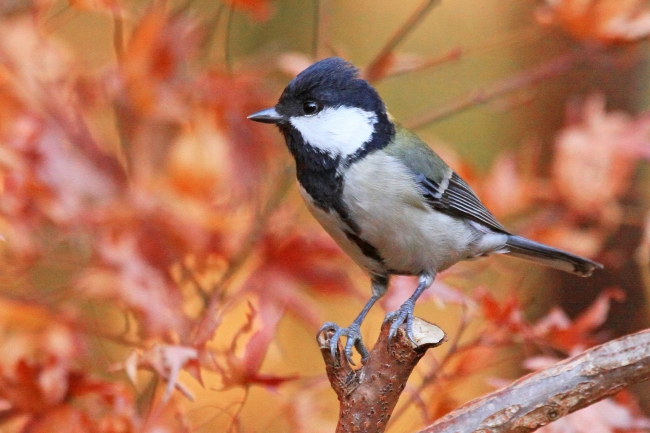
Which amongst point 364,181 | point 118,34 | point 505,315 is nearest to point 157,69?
point 118,34

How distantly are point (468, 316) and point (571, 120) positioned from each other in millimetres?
660

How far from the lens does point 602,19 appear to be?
135 cm

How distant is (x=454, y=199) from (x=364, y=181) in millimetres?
274

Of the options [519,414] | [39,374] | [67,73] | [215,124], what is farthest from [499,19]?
[39,374]

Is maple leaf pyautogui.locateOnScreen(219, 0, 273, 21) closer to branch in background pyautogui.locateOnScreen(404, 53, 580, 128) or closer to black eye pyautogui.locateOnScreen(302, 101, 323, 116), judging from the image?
black eye pyautogui.locateOnScreen(302, 101, 323, 116)

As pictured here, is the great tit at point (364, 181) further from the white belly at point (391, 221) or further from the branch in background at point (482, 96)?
the branch in background at point (482, 96)

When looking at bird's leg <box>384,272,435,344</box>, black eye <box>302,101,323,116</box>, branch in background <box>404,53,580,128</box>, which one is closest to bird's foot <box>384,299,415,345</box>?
bird's leg <box>384,272,435,344</box>

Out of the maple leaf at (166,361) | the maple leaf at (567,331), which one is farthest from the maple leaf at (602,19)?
the maple leaf at (166,361)

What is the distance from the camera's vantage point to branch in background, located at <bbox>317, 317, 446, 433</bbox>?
0.90 meters

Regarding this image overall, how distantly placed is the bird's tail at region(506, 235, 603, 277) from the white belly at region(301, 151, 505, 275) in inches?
9.0

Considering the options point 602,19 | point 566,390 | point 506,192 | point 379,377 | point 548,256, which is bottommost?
point 379,377

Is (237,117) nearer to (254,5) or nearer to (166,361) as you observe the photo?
(254,5)

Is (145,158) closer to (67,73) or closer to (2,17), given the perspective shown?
(67,73)

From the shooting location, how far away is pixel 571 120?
5.26 feet
